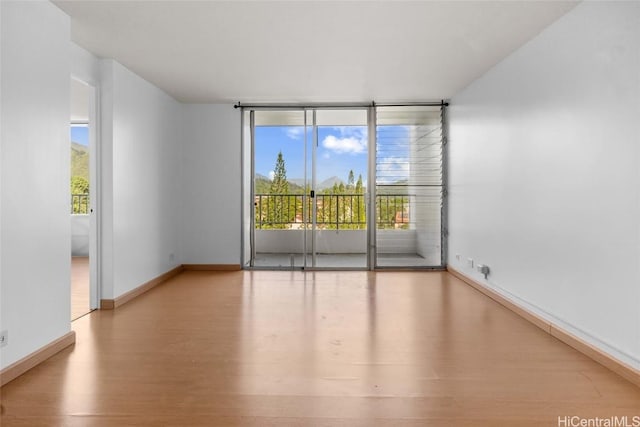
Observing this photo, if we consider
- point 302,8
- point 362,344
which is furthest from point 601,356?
point 302,8

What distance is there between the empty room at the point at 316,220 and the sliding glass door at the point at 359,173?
6 centimetres

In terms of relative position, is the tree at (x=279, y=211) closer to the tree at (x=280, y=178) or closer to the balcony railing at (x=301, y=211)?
the balcony railing at (x=301, y=211)

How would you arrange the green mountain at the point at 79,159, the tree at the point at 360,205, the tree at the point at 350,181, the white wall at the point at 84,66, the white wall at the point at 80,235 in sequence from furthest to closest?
the green mountain at the point at 79,159 → the white wall at the point at 80,235 → the tree at the point at 360,205 → the tree at the point at 350,181 → the white wall at the point at 84,66

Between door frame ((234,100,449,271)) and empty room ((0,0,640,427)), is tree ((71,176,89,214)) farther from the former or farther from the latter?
door frame ((234,100,449,271))

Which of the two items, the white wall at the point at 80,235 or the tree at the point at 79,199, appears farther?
the tree at the point at 79,199

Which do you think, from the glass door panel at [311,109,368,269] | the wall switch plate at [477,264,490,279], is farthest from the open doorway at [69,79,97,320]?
the wall switch plate at [477,264,490,279]

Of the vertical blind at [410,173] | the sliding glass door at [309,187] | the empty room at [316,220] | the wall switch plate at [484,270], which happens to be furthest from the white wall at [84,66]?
the wall switch plate at [484,270]

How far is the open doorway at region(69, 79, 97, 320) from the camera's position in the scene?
374 centimetres

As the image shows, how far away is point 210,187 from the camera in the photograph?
18.7 feet

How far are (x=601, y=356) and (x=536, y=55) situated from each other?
2.32 meters

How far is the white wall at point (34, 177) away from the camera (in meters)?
2.26

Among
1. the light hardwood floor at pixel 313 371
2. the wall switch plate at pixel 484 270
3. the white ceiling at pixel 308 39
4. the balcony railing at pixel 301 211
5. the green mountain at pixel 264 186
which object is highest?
the white ceiling at pixel 308 39

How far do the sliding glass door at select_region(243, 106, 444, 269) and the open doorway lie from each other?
2.15m

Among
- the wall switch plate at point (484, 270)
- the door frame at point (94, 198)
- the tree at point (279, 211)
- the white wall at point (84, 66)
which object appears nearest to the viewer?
the white wall at point (84, 66)
